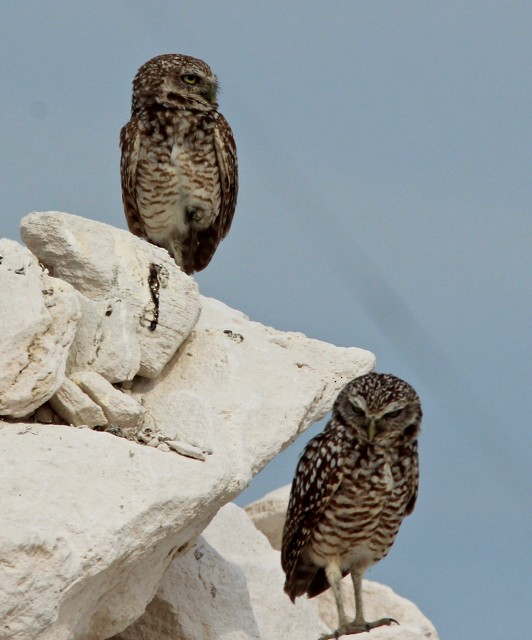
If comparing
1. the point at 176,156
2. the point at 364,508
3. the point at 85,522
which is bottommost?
the point at 85,522

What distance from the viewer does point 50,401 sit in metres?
8.10

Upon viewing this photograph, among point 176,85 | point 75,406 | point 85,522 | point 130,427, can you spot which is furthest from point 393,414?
point 176,85

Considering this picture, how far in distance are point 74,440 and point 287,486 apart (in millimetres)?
6340

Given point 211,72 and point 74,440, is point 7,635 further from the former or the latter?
A: point 211,72

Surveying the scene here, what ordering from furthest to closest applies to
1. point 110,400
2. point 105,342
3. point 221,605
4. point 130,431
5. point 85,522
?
point 221,605 → point 105,342 → point 130,431 → point 110,400 → point 85,522

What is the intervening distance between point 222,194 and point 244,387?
12.0ft

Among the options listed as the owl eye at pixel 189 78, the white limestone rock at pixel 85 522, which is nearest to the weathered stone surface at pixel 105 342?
the white limestone rock at pixel 85 522

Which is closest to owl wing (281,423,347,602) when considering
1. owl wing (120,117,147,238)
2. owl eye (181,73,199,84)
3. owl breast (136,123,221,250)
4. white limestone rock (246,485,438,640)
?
white limestone rock (246,485,438,640)

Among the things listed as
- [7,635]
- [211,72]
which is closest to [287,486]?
[211,72]

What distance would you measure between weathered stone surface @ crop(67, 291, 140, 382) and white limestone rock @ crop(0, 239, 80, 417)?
18.2 inches

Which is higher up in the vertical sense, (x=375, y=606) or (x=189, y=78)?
(x=189, y=78)

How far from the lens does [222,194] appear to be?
12.5 meters

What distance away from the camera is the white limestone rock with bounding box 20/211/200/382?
8.62 meters

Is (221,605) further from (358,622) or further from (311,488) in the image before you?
(311,488)
